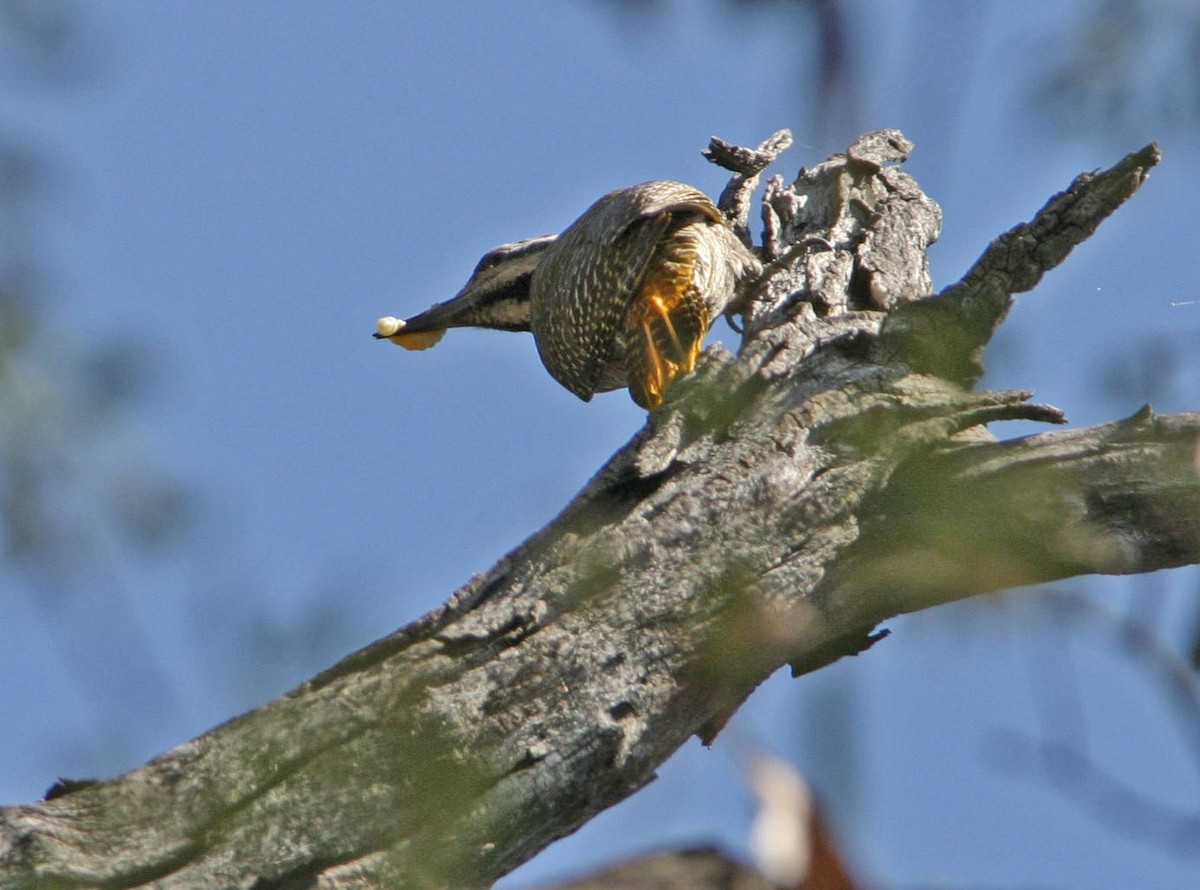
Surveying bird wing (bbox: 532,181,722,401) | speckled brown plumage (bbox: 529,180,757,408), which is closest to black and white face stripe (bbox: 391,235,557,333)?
bird wing (bbox: 532,181,722,401)

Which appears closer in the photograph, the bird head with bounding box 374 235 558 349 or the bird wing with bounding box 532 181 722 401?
the bird wing with bounding box 532 181 722 401

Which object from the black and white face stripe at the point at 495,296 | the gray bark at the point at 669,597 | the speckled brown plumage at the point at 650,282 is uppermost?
the black and white face stripe at the point at 495,296

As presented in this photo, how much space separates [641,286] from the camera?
6.41 metres

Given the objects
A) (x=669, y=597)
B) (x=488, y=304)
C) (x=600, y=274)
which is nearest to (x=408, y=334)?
(x=488, y=304)

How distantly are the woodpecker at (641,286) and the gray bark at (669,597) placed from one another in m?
1.82

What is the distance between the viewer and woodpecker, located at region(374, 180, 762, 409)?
20.4 feet

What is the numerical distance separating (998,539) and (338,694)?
1.68 metres

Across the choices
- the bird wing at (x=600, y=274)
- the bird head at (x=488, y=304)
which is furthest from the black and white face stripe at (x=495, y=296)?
the bird wing at (x=600, y=274)

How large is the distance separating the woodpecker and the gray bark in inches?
71.8

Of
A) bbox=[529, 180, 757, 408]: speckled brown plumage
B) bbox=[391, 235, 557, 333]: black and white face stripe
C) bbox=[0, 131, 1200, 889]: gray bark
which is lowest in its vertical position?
bbox=[0, 131, 1200, 889]: gray bark

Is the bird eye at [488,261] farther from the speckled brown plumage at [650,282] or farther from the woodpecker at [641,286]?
the speckled brown plumage at [650,282]

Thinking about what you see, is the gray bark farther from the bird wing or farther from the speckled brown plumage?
the bird wing

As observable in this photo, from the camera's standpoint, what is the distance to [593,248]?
6602 mm

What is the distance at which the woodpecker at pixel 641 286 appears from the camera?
6215mm
